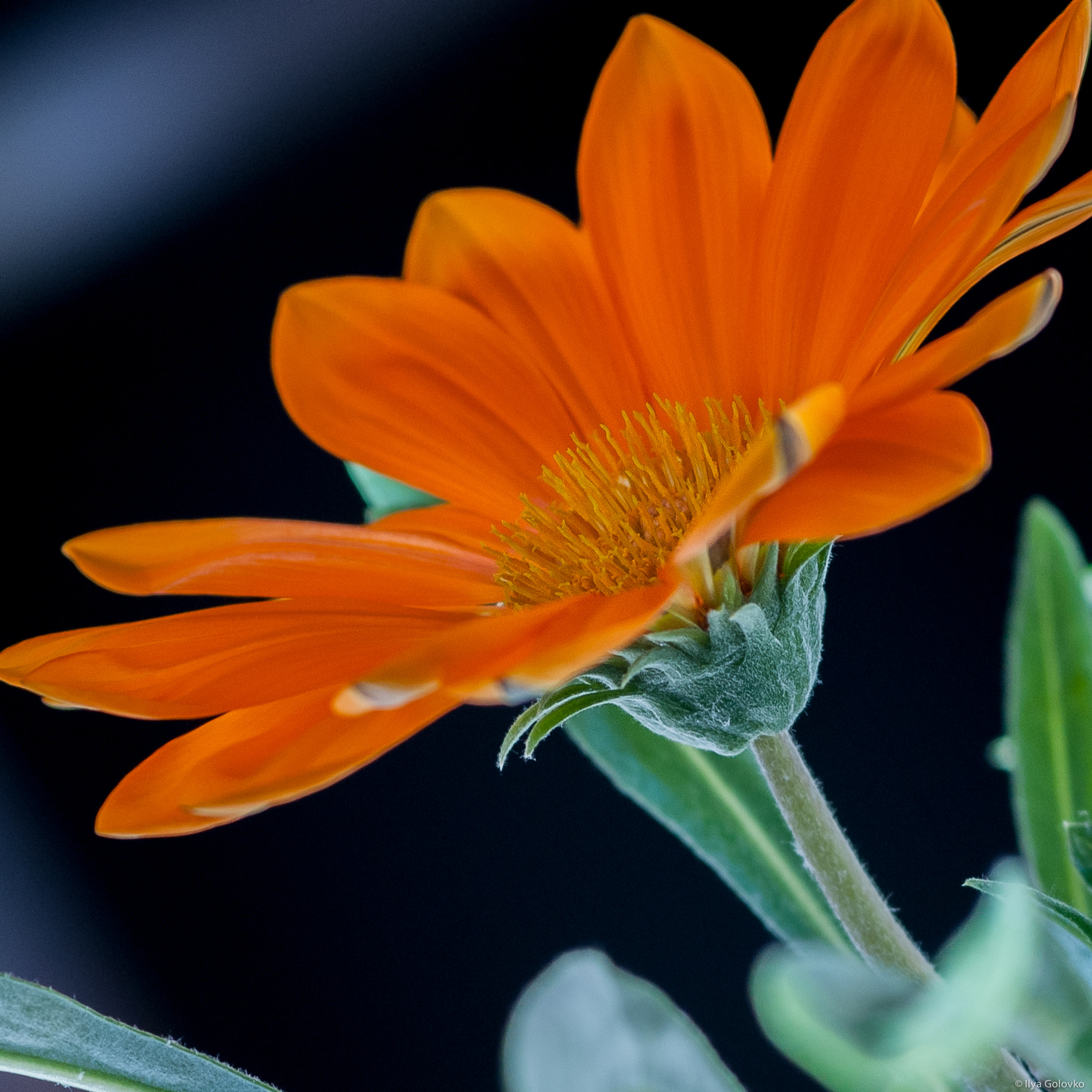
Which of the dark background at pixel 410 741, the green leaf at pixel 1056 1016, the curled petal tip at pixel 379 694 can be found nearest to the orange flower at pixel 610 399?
the curled petal tip at pixel 379 694

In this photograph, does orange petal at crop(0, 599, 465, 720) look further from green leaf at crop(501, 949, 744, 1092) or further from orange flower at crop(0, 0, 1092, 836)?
green leaf at crop(501, 949, 744, 1092)

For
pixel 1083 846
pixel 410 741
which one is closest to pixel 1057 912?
pixel 1083 846

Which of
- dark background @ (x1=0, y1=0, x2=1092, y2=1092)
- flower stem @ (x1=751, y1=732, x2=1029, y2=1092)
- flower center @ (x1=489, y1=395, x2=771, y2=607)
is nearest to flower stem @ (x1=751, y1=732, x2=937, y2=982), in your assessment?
flower stem @ (x1=751, y1=732, x2=1029, y2=1092)

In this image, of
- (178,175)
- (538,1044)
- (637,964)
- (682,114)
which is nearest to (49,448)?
(178,175)

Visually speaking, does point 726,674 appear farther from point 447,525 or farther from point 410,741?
point 410,741

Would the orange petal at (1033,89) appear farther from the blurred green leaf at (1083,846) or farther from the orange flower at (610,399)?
the blurred green leaf at (1083,846)

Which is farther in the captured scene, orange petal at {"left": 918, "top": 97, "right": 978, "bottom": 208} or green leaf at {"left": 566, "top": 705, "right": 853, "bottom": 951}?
green leaf at {"left": 566, "top": 705, "right": 853, "bottom": 951}

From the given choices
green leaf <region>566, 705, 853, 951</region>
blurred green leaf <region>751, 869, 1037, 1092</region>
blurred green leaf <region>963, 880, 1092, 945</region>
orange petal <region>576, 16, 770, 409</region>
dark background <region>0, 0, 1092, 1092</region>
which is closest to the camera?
blurred green leaf <region>751, 869, 1037, 1092</region>
